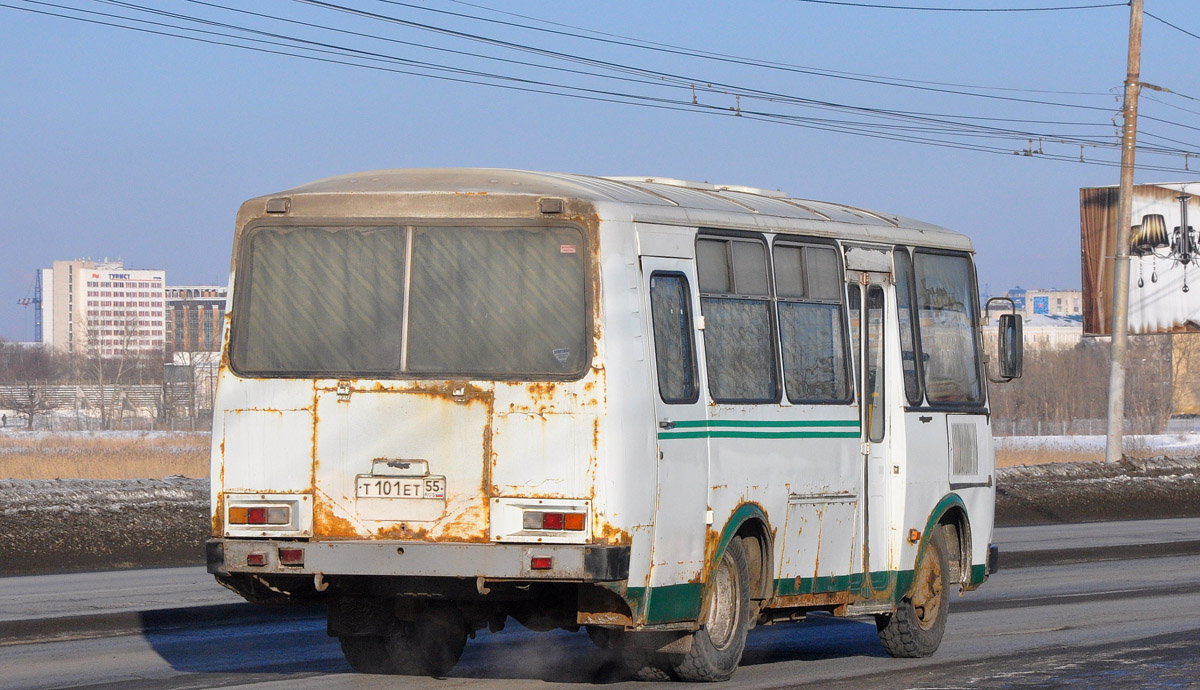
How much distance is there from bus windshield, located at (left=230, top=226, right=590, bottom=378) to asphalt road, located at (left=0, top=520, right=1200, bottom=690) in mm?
1921

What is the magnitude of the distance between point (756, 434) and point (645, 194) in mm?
1465

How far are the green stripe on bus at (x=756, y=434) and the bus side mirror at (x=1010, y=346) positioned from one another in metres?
1.90

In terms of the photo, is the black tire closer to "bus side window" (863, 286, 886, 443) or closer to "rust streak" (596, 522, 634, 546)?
"rust streak" (596, 522, 634, 546)

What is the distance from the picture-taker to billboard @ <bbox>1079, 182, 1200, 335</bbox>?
46.2m

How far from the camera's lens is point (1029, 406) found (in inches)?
5098

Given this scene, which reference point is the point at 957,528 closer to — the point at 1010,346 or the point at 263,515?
the point at 1010,346

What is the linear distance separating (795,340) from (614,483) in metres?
2.28

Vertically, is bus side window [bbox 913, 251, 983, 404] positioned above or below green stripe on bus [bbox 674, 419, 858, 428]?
above

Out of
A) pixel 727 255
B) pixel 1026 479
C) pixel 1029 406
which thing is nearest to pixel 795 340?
pixel 727 255

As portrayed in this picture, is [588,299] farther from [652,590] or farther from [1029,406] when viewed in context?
[1029,406]

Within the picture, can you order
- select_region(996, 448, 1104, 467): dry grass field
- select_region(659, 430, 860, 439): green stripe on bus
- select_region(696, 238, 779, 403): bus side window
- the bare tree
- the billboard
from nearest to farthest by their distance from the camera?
select_region(659, 430, 860, 439): green stripe on bus → select_region(696, 238, 779, 403): bus side window → the billboard → select_region(996, 448, 1104, 467): dry grass field → the bare tree

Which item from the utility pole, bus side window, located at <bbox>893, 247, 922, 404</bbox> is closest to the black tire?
bus side window, located at <bbox>893, 247, 922, 404</bbox>

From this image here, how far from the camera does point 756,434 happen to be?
9.50 m

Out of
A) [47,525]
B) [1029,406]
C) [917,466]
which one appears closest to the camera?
[917,466]
